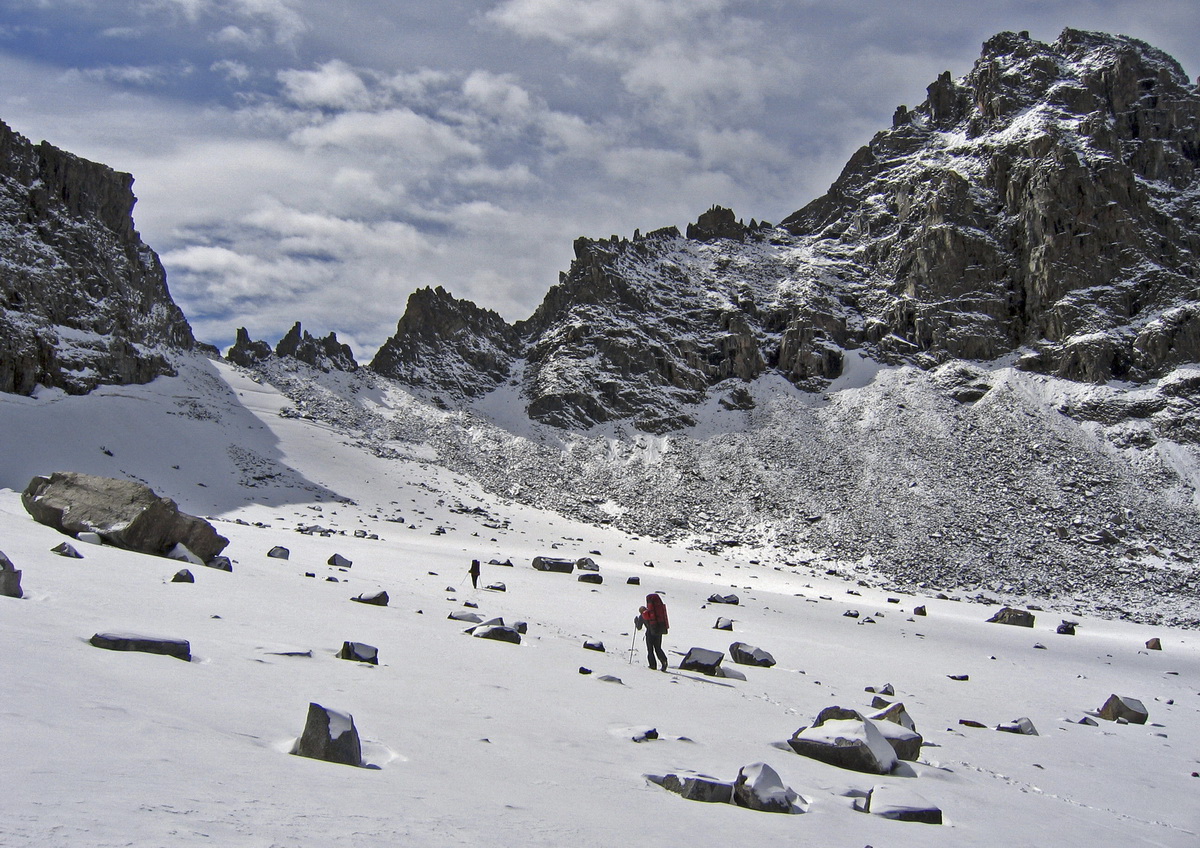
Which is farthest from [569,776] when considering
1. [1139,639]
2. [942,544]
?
[942,544]

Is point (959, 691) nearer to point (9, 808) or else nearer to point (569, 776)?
point (569, 776)

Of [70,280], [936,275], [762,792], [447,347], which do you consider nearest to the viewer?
[762,792]

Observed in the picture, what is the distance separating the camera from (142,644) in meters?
6.69

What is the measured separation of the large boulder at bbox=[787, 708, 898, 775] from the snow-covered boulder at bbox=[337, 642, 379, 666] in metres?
4.96

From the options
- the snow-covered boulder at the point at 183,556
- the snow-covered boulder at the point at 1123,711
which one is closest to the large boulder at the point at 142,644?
the snow-covered boulder at the point at 183,556

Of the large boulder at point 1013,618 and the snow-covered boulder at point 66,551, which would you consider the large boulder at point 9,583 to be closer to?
the snow-covered boulder at point 66,551

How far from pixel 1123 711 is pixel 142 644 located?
16.9 metres

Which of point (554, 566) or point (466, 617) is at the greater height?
point (466, 617)

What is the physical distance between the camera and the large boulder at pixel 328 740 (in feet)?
15.8

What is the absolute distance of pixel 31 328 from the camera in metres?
53.3

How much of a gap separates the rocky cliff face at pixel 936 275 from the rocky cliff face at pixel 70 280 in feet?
102

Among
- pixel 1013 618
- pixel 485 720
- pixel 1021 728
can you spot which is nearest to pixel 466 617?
pixel 485 720

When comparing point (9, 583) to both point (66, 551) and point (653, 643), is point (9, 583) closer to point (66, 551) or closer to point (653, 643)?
point (66, 551)

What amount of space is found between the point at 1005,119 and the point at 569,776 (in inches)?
4186
